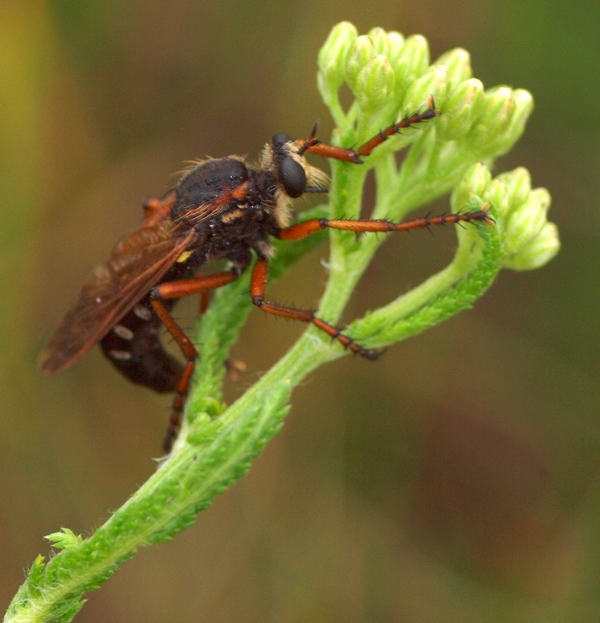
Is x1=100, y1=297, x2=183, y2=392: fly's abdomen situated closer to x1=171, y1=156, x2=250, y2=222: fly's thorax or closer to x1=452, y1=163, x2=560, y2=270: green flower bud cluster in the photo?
x1=171, y1=156, x2=250, y2=222: fly's thorax

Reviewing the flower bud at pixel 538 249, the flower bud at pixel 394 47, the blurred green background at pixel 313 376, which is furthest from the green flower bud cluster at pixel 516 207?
the blurred green background at pixel 313 376

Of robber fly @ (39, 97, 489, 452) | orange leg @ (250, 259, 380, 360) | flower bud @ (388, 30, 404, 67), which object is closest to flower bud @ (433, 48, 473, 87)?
flower bud @ (388, 30, 404, 67)

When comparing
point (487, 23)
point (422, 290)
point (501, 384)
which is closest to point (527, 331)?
Result: point (501, 384)

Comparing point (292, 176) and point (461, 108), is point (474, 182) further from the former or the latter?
point (292, 176)

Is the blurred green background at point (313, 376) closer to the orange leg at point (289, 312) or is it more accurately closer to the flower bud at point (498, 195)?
the orange leg at point (289, 312)

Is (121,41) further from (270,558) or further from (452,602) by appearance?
(452,602)

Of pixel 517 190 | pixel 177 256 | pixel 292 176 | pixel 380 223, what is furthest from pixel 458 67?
pixel 177 256

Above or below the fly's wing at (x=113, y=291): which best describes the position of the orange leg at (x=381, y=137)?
above
